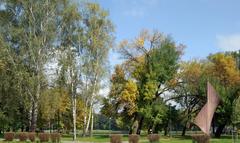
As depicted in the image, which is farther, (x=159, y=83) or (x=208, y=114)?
(x=159, y=83)

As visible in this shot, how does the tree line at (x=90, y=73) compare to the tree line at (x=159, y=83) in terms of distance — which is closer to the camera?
the tree line at (x=90, y=73)

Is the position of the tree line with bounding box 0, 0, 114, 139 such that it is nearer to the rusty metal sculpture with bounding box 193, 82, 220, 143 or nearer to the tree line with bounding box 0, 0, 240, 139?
the tree line with bounding box 0, 0, 240, 139

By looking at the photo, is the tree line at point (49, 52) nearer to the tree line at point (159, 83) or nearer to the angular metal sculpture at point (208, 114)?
the tree line at point (159, 83)

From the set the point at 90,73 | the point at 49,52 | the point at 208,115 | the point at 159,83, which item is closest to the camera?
the point at 208,115

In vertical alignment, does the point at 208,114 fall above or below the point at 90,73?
below

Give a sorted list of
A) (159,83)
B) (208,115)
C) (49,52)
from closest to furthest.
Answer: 1. (208,115)
2. (49,52)
3. (159,83)

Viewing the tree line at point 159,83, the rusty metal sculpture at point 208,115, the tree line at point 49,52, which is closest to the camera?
the rusty metal sculpture at point 208,115

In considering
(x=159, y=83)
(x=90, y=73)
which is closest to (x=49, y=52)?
(x=90, y=73)

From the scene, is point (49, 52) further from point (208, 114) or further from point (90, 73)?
point (208, 114)

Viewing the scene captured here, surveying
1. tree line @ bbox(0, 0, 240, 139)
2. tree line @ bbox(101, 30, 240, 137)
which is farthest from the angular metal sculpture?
tree line @ bbox(101, 30, 240, 137)

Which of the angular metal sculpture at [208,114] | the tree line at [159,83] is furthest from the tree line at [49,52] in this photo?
the angular metal sculpture at [208,114]

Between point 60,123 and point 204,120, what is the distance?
5347 centimetres

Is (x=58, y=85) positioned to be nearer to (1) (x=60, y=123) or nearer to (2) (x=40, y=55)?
(2) (x=40, y=55)

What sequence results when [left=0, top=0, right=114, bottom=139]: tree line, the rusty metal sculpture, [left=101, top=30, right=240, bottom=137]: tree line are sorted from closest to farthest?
the rusty metal sculpture, [left=0, top=0, right=114, bottom=139]: tree line, [left=101, top=30, right=240, bottom=137]: tree line
